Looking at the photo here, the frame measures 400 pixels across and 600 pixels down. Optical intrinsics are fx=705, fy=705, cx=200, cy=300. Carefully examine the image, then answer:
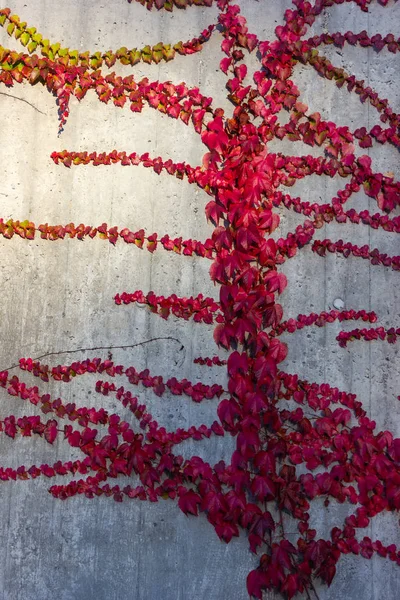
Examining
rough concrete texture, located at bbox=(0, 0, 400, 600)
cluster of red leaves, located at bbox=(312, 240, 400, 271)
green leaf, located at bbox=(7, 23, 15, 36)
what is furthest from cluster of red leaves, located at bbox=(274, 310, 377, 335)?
green leaf, located at bbox=(7, 23, 15, 36)

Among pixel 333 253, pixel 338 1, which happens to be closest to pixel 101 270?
pixel 333 253

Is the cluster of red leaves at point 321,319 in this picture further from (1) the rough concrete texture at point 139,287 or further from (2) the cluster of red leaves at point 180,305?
(2) the cluster of red leaves at point 180,305

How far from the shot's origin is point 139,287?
2338 mm

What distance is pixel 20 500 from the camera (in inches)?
88.9

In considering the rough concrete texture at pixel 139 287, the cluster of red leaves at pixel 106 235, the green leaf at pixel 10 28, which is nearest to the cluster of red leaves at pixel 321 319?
the rough concrete texture at pixel 139 287

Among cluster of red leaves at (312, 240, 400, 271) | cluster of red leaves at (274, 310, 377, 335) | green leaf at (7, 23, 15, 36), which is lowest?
cluster of red leaves at (274, 310, 377, 335)

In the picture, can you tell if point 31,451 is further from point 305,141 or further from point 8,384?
point 305,141

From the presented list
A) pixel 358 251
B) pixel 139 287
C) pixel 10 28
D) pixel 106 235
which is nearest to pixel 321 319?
pixel 358 251

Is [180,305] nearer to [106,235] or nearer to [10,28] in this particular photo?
[106,235]

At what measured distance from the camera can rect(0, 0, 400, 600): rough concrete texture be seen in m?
2.21

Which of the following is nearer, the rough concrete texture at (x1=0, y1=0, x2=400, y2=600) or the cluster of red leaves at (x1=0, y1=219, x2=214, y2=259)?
the rough concrete texture at (x1=0, y1=0, x2=400, y2=600)

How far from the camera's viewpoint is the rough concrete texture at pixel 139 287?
87.2 inches

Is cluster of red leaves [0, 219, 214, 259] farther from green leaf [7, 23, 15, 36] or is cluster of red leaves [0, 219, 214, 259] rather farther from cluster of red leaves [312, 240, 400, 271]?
green leaf [7, 23, 15, 36]

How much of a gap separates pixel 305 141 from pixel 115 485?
1.29 metres
